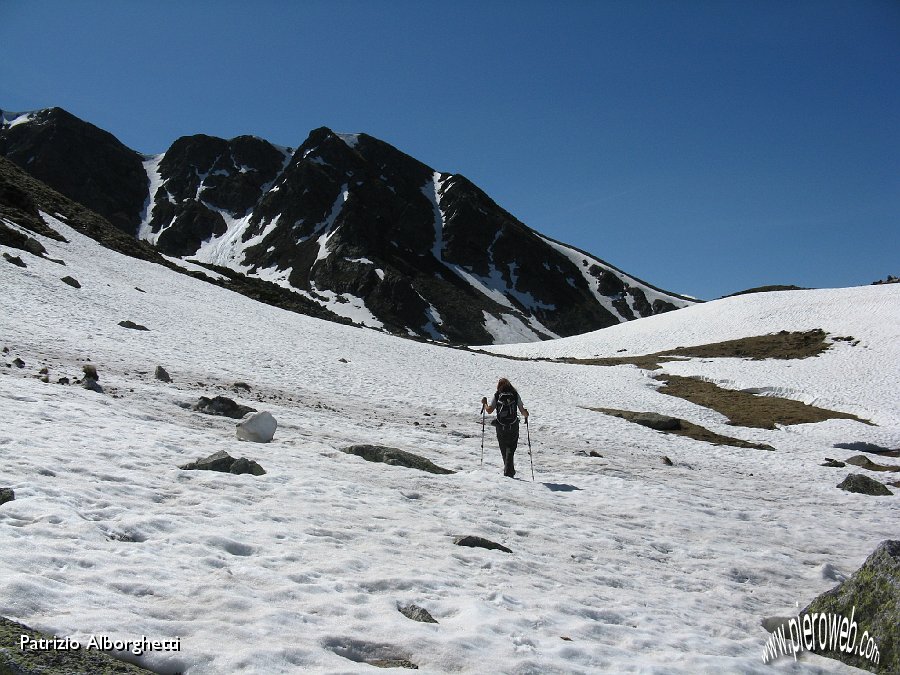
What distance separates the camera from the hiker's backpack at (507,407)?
13.7m

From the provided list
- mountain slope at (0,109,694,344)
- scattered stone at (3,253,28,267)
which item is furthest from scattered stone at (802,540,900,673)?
mountain slope at (0,109,694,344)

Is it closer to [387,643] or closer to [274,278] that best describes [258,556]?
[387,643]

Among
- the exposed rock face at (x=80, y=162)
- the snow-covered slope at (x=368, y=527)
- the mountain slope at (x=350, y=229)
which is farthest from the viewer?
the exposed rock face at (x=80, y=162)

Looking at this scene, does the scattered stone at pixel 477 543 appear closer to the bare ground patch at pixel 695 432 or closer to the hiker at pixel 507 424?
the hiker at pixel 507 424

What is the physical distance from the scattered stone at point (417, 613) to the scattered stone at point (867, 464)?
20868 mm

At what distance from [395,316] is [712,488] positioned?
110 metres

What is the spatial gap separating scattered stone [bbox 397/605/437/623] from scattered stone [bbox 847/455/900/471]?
2087 centimetres

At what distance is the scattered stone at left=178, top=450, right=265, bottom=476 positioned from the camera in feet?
31.7

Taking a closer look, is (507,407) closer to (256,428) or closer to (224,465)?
(256,428)

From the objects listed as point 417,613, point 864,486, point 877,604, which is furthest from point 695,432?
point 417,613

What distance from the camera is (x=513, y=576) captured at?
298 inches

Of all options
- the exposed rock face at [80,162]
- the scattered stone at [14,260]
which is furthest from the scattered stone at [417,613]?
the exposed rock face at [80,162]

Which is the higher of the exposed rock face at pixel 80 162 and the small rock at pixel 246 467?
the exposed rock face at pixel 80 162

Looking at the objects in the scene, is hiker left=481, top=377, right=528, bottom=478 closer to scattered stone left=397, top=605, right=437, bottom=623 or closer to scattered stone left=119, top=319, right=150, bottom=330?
scattered stone left=397, top=605, right=437, bottom=623
